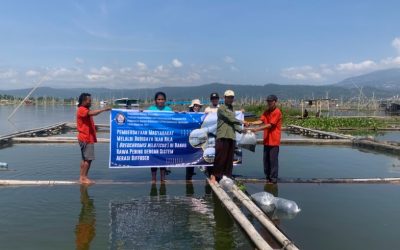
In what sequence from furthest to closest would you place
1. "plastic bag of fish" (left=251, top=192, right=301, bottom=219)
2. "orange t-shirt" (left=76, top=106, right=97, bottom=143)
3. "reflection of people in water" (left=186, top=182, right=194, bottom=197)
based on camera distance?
"reflection of people in water" (left=186, top=182, right=194, bottom=197)
"orange t-shirt" (left=76, top=106, right=97, bottom=143)
"plastic bag of fish" (left=251, top=192, right=301, bottom=219)

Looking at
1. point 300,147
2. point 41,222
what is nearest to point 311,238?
point 41,222

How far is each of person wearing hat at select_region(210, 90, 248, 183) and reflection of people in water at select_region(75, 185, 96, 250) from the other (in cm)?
216

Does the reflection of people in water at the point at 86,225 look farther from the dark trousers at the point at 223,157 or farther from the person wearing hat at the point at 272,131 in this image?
the person wearing hat at the point at 272,131

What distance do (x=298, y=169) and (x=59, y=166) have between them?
234 inches

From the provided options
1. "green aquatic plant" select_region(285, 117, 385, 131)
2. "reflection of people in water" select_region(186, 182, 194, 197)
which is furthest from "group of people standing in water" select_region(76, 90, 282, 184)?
"green aquatic plant" select_region(285, 117, 385, 131)

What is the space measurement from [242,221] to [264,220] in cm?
27

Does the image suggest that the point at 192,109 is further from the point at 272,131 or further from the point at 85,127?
the point at 85,127

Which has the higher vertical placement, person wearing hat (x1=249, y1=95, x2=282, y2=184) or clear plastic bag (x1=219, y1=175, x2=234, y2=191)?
person wearing hat (x1=249, y1=95, x2=282, y2=184)

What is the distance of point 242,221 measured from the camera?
534cm

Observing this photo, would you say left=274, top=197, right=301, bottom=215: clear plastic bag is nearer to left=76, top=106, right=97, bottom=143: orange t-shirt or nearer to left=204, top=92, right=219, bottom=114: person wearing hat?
left=204, top=92, right=219, bottom=114: person wearing hat

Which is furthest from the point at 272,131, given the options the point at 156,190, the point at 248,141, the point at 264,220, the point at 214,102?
the point at 264,220

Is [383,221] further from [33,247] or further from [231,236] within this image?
[33,247]

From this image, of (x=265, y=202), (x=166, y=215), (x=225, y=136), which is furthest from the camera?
(x=225, y=136)

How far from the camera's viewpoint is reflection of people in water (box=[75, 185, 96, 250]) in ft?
16.5
